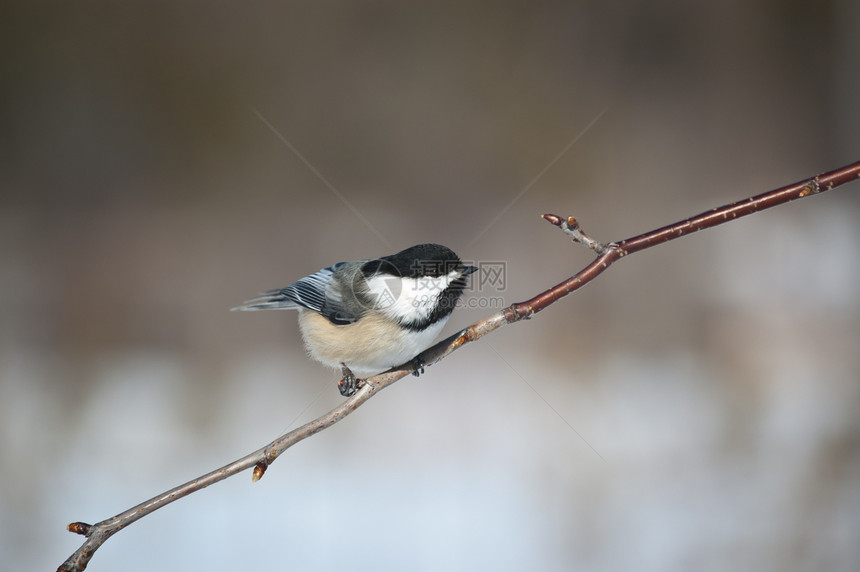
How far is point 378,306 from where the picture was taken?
938mm

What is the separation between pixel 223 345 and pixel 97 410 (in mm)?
468

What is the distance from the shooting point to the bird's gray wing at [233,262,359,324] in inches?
39.3

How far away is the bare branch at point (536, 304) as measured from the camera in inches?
22.5

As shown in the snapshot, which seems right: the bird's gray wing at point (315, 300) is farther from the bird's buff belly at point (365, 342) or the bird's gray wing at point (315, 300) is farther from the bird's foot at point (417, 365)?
the bird's foot at point (417, 365)

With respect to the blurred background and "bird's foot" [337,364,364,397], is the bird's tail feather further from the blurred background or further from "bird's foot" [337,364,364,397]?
the blurred background

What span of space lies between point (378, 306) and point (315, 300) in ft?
0.54

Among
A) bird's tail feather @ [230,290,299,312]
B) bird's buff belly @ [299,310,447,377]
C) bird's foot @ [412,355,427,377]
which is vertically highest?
bird's tail feather @ [230,290,299,312]

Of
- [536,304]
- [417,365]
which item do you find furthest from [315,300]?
[536,304]

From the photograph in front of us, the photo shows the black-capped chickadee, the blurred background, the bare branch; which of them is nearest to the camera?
the bare branch

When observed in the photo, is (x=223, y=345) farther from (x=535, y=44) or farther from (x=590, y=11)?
(x=590, y=11)

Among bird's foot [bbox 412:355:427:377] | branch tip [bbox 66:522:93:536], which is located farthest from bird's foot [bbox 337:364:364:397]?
branch tip [bbox 66:522:93:536]

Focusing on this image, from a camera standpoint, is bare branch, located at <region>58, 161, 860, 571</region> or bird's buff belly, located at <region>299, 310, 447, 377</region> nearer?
bare branch, located at <region>58, 161, 860, 571</region>

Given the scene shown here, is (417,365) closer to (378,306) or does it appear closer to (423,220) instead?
(378,306)

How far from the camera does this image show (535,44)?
178 cm
